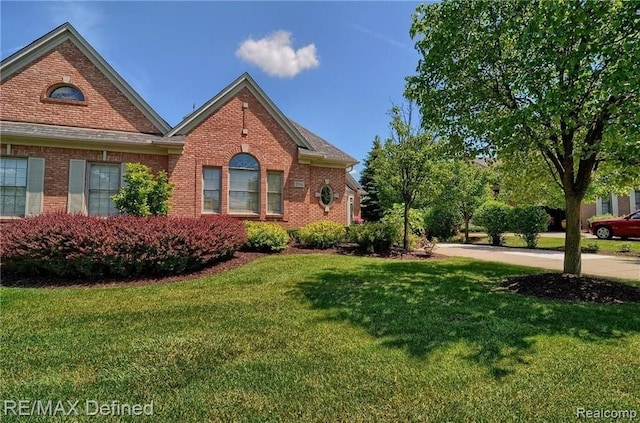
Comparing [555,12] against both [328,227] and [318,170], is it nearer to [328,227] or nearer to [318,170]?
[328,227]

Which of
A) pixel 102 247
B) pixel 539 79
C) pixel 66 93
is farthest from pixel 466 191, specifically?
pixel 66 93

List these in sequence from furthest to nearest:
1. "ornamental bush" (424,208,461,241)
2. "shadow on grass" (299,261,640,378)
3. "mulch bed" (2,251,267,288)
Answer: "ornamental bush" (424,208,461,241)
"mulch bed" (2,251,267,288)
"shadow on grass" (299,261,640,378)

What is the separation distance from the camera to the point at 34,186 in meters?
11.6

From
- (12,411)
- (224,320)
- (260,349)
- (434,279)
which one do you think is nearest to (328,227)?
(434,279)

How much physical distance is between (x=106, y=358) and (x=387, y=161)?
10.9m

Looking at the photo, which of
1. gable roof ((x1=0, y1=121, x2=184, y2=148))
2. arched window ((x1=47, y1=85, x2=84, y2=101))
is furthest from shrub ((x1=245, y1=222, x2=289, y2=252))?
arched window ((x1=47, y1=85, x2=84, y2=101))

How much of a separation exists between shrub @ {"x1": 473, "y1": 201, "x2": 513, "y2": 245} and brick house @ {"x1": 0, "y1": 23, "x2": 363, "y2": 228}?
8.25 metres

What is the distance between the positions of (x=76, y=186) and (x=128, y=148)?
6.88 ft

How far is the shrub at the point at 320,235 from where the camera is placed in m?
13.1

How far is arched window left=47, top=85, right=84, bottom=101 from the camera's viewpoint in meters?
12.5

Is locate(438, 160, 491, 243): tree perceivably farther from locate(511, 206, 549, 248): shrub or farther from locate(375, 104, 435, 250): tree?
locate(375, 104, 435, 250): tree

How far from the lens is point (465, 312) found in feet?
18.0

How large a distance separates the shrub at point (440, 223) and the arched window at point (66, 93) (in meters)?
19.1

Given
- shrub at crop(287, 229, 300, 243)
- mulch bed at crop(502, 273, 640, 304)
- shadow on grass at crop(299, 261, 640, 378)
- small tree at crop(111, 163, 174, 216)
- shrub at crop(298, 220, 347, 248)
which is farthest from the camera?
shrub at crop(287, 229, 300, 243)
